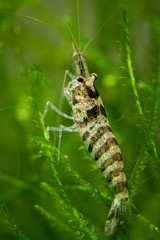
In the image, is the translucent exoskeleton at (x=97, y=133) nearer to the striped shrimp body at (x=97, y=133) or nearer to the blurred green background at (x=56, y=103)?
the striped shrimp body at (x=97, y=133)

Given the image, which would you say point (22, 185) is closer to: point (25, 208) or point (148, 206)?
point (25, 208)

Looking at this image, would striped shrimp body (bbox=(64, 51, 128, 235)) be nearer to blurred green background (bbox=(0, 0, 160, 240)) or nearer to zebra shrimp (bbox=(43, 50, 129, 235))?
zebra shrimp (bbox=(43, 50, 129, 235))

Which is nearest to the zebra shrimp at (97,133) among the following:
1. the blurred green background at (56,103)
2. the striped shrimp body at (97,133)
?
the striped shrimp body at (97,133)

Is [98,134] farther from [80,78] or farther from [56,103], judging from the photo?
[56,103]

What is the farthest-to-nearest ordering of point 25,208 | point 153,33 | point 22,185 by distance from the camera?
point 25,208
point 22,185
point 153,33

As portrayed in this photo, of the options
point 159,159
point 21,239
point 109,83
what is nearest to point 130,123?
point 109,83

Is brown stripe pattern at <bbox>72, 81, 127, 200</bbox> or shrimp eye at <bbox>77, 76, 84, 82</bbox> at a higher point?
shrimp eye at <bbox>77, 76, 84, 82</bbox>

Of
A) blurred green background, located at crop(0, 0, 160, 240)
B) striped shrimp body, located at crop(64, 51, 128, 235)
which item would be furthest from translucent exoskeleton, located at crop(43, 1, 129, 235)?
blurred green background, located at crop(0, 0, 160, 240)

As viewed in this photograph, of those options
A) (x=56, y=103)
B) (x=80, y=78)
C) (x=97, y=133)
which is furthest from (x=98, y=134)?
(x=56, y=103)
